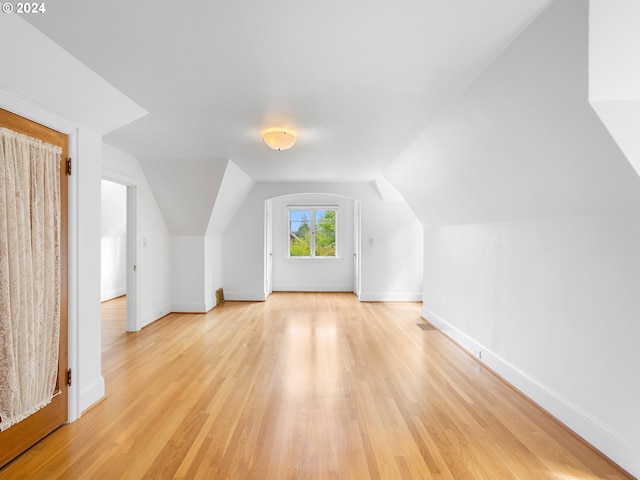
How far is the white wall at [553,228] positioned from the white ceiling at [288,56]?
0.25m

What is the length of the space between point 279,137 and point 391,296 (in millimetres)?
4531

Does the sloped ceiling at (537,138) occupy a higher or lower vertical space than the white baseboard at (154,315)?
higher

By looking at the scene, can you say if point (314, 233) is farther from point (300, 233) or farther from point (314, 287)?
point (314, 287)

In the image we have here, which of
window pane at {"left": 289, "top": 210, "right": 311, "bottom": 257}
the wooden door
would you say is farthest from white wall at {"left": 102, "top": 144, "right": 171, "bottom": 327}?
window pane at {"left": 289, "top": 210, "right": 311, "bottom": 257}

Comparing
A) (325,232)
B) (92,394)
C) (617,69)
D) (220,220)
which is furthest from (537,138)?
(325,232)

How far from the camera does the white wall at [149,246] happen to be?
4.29m

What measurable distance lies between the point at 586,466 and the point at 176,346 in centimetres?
392

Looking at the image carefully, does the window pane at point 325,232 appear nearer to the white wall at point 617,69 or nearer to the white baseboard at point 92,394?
Answer: the white baseboard at point 92,394

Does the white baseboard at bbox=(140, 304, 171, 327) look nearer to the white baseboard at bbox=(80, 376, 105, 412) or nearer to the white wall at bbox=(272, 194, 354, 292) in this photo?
the white baseboard at bbox=(80, 376, 105, 412)

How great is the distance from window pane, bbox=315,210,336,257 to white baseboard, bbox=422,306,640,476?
15.6 ft

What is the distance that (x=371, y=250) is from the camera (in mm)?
6766

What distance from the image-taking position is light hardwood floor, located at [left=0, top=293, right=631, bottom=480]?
1885 mm

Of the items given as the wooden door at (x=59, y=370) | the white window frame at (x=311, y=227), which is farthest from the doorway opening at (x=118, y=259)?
the white window frame at (x=311, y=227)

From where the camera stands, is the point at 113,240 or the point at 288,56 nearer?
the point at 288,56
